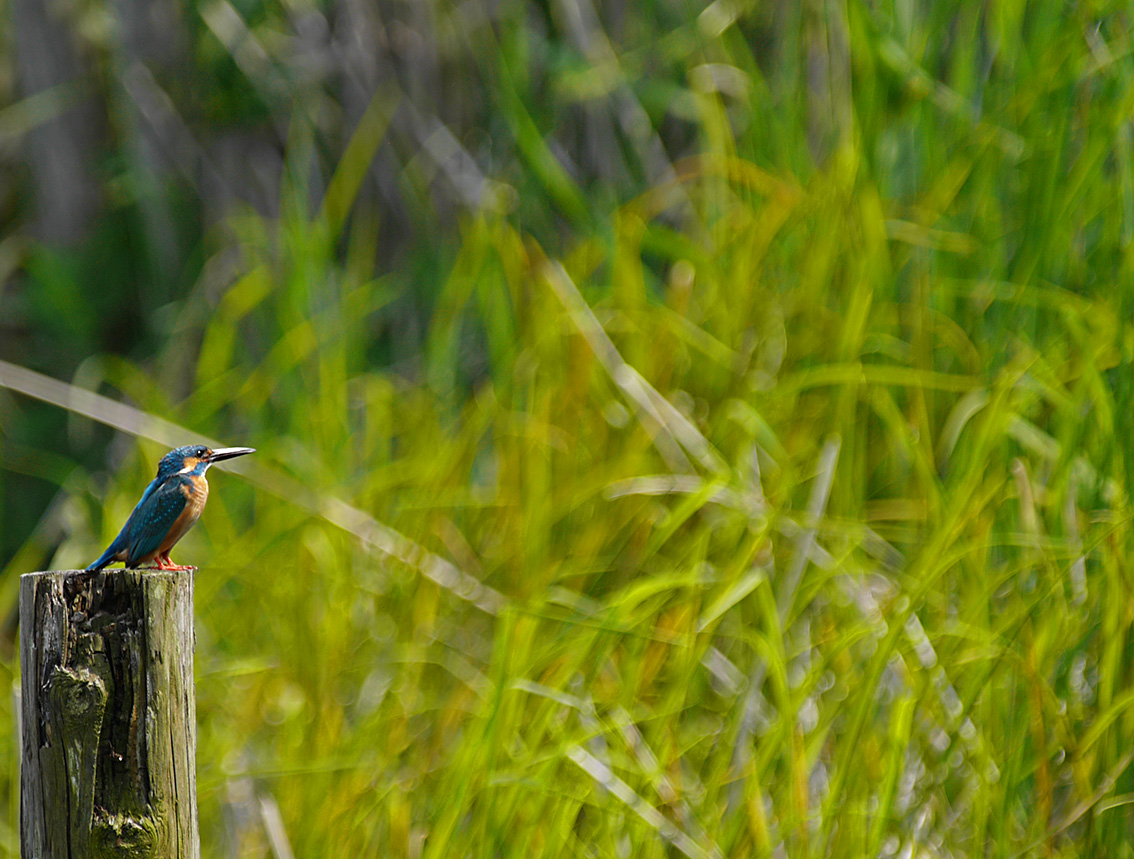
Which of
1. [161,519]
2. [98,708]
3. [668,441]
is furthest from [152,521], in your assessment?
[668,441]

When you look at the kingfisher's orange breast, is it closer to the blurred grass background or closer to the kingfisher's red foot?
the kingfisher's red foot

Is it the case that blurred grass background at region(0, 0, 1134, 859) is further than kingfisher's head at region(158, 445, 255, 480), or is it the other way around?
blurred grass background at region(0, 0, 1134, 859)

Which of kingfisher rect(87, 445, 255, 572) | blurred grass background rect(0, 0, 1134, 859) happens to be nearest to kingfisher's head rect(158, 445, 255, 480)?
kingfisher rect(87, 445, 255, 572)

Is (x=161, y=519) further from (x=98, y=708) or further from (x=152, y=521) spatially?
(x=98, y=708)

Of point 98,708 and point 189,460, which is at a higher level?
point 189,460

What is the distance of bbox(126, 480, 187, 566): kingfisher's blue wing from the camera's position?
2.38 feet

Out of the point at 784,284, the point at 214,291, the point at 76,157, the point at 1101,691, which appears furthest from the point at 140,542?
the point at 76,157

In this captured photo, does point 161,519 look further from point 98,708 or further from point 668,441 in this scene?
point 668,441

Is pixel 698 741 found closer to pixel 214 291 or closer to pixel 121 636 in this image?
pixel 121 636

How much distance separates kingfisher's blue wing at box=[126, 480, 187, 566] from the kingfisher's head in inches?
0.8

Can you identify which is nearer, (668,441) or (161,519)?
(161,519)

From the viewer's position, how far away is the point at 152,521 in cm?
73

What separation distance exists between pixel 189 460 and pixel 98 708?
175 millimetres

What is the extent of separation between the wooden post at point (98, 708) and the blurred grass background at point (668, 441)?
373mm
